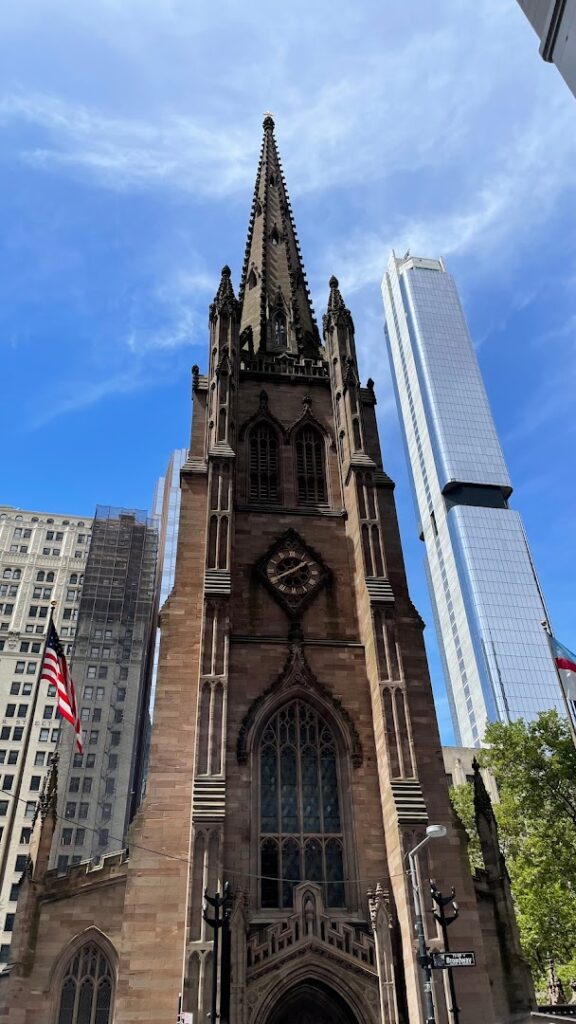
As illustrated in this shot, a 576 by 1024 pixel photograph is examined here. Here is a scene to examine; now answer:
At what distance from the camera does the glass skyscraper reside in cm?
11306

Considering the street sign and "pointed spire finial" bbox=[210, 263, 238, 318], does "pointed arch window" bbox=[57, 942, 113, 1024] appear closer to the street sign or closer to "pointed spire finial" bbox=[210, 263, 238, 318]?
the street sign

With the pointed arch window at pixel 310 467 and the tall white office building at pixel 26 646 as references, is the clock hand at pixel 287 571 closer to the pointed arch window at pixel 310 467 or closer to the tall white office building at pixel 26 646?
the pointed arch window at pixel 310 467

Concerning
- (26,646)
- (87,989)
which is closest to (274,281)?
(87,989)

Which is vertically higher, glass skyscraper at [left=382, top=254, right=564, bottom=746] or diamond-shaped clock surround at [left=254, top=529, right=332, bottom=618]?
glass skyscraper at [left=382, top=254, right=564, bottom=746]

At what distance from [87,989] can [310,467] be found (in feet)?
60.4

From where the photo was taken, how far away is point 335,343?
31.9 metres

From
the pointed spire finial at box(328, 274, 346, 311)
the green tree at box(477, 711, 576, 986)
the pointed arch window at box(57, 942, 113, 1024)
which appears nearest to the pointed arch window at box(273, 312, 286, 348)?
the pointed spire finial at box(328, 274, 346, 311)

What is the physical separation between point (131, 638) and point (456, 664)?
72609 millimetres

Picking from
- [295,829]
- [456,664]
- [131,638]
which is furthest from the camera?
[456,664]

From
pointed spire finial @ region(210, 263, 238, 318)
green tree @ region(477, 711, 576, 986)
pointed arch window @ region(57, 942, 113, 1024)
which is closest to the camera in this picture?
pointed arch window @ region(57, 942, 113, 1024)

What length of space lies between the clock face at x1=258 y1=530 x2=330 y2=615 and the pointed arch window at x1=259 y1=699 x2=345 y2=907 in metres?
3.60

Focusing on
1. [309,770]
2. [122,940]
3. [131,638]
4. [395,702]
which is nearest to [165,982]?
[122,940]

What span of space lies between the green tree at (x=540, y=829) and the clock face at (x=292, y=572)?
461 inches

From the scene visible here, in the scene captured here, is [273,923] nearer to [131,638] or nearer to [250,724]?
[250,724]
